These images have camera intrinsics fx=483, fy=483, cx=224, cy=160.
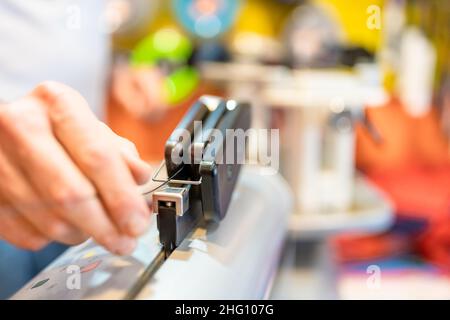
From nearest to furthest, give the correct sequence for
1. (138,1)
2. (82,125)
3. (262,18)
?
(82,125) < (138,1) < (262,18)

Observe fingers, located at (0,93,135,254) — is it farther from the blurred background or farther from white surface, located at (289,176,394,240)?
white surface, located at (289,176,394,240)

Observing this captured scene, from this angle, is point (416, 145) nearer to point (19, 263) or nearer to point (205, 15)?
point (205, 15)

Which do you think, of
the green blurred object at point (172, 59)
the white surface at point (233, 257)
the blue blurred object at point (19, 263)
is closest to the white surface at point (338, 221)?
the white surface at point (233, 257)

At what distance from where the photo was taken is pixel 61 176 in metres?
0.24

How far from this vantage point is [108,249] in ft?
0.92

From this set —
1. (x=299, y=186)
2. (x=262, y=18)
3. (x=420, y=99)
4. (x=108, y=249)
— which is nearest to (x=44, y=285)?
(x=108, y=249)

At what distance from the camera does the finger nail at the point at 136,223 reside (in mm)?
263

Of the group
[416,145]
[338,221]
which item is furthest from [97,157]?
[416,145]

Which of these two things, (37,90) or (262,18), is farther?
(262,18)

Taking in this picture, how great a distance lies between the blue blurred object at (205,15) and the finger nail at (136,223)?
Answer: 5.37 feet

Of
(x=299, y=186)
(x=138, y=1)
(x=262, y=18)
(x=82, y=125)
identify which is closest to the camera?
(x=82, y=125)

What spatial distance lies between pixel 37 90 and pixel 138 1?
1.57 metres
